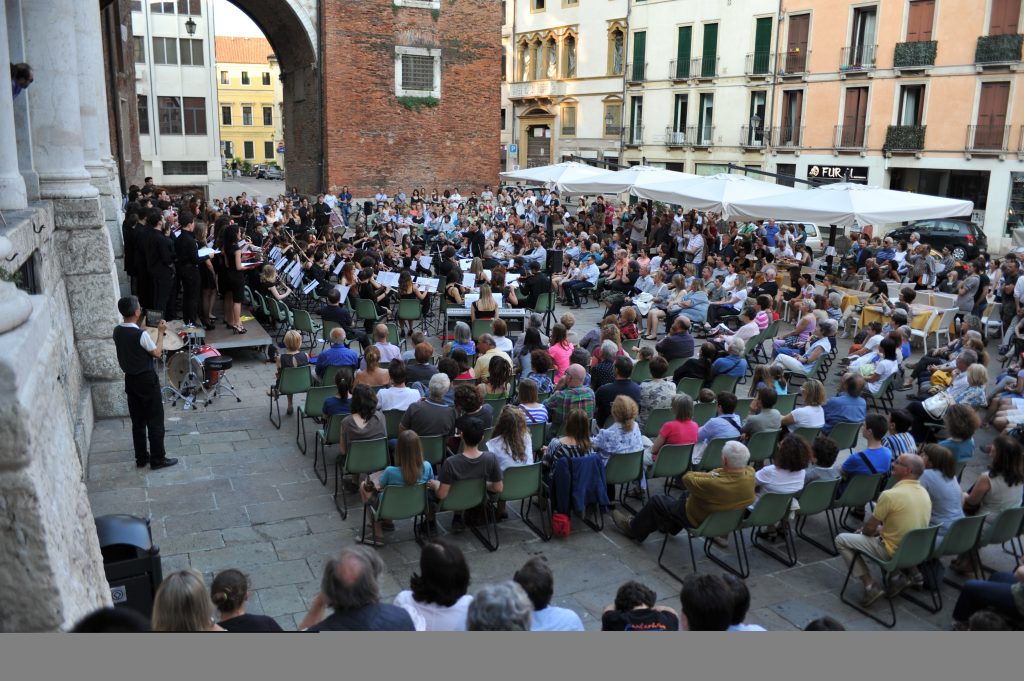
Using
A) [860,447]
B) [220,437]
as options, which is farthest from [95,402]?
[860,447]

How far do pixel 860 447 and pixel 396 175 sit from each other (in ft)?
78.5

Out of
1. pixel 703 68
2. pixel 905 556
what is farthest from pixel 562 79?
pixel 905 556

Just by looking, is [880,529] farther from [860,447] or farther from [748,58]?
[748,58]

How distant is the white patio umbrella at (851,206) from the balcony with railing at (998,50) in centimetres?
1571

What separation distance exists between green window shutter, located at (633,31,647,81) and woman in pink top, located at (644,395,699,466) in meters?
34.4

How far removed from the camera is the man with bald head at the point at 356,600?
3562 mm

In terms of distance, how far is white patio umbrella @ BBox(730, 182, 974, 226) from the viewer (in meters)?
13.2

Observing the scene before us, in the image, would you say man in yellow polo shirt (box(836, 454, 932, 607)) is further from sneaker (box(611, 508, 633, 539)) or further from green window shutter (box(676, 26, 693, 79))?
green window shutter (box(676, 26, 693, 79))

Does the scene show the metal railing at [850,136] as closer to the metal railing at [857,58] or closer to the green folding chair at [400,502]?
the metal railing at [857,58]

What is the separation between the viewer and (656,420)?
7984 millimetres

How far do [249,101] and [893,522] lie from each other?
239 feet

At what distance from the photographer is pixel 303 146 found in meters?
30.9

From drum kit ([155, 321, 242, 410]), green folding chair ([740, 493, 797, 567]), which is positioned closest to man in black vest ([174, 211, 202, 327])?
drum kit ([155, 321, 242, 410])

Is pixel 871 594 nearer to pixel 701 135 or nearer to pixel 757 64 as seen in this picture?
pixel 757 64
